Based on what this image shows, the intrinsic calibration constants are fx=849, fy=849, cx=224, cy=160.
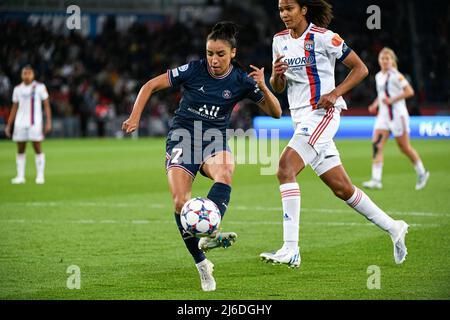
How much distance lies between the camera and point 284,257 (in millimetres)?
7590

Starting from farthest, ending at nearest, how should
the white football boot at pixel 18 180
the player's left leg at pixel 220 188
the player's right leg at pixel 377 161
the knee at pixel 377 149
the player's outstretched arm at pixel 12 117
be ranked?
the player's outstretched arm at pixel 12 117 < the white football boot at pixel 18 180 < the knee at pixel 377 149 < the player's right leg at pixel 377 161 < the player's left leg at pixel 220 188

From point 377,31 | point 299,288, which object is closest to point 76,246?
point 299,288

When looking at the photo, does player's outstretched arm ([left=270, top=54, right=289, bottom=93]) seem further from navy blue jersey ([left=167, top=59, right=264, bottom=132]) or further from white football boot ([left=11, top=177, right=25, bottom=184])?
white football boot ([left=11, top=177, right=25, bottom=184])

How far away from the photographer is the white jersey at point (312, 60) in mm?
8047

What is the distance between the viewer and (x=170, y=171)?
754 centimetres

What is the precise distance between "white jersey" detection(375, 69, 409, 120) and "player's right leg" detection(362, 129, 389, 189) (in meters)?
0.36

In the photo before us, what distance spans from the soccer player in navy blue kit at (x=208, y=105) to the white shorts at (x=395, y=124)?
27.8 feet

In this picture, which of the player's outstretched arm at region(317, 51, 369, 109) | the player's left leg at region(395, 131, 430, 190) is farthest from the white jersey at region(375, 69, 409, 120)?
the player's outstretched arm at region(317, 51, 369, 109)

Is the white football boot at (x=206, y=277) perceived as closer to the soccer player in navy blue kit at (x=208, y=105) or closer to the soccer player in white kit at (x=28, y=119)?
the soccer player in navy blue kit at (x=208, y=105)

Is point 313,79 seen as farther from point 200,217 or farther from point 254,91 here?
point 200,217

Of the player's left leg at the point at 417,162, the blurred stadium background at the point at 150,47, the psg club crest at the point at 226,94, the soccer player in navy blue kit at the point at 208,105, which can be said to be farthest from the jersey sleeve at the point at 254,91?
the blurred stadium background at the point at 150,47

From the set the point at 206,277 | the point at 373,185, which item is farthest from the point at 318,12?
the point at 373,185

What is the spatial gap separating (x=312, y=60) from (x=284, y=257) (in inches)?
75.1
